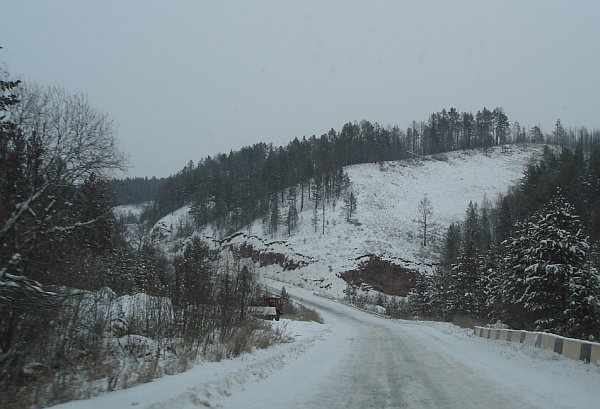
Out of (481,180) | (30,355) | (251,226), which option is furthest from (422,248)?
(30,355)

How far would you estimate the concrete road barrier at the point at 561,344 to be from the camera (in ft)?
37.5

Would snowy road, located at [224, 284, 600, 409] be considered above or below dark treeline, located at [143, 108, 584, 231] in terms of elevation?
below

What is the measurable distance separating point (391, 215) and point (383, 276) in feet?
85.7

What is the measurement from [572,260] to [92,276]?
22.3m

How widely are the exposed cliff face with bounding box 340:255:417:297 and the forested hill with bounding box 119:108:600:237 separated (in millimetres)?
33811

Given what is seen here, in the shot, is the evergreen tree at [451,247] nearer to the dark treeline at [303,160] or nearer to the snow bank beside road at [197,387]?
the dark treeline at [303,160]

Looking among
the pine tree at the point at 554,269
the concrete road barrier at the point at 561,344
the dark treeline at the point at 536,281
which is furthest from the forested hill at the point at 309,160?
the concrete road barrier at the point at 561,344

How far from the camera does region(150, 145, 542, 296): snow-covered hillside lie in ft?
283

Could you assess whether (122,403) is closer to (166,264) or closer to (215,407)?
(215,407)

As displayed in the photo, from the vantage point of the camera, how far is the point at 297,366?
12656 millimetres

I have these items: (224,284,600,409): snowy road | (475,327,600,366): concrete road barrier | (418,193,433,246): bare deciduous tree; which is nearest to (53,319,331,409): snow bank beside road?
(224,284,600,409): snowy road

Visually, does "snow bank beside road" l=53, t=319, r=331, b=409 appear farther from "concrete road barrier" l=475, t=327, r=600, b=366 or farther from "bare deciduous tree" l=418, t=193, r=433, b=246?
"bare deciduous tree" l=418, t=193, r=433, b=246

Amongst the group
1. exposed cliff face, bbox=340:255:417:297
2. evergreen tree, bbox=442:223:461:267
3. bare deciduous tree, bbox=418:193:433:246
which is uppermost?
bare deciduous tree, bbox=418:193:433:246

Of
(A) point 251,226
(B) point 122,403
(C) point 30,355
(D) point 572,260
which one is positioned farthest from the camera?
(A) point 251,226
